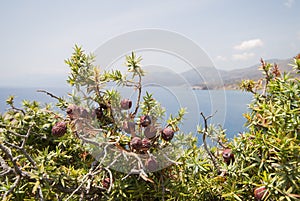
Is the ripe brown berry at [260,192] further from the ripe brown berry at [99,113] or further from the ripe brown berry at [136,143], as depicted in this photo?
the ripe brown berry at [99,113]

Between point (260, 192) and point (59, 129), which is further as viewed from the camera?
point (59, 129)

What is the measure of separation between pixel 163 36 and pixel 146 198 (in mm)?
497

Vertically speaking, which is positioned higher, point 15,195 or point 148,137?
point 148,137

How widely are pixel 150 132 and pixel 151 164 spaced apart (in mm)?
97

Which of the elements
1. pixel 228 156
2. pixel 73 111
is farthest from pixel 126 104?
pixel 228 156

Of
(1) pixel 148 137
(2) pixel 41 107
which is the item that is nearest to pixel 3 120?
(2) pixel 41 107

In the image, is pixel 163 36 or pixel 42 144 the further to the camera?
pixel 42 144

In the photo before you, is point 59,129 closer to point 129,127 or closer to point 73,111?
point 73,111

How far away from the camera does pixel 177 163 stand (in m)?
0.75

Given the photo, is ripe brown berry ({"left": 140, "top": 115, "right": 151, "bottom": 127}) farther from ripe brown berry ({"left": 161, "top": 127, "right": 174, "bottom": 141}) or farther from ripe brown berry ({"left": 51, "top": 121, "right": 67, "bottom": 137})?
ripe brown berry ({"left": 51, "top": 121, "right": 67, "bottom": 137})

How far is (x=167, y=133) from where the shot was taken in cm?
76

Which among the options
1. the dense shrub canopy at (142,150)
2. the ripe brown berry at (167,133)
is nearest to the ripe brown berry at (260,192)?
the dense shrub canopy at (142,150)

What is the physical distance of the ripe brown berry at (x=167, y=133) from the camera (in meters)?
0.76

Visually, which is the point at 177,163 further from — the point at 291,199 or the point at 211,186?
the point at 291,199
